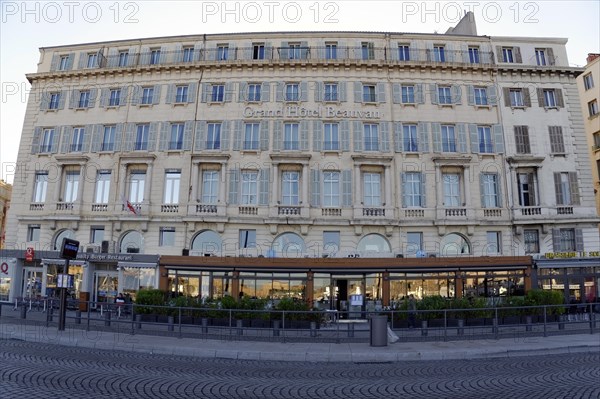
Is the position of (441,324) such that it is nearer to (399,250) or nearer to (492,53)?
(399,250)

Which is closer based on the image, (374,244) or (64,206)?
(374,244)

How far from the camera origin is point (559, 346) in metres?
13.2

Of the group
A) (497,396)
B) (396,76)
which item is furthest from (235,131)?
(497,396)

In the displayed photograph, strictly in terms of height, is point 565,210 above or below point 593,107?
below

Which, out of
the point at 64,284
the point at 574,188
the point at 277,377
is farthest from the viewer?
the point at 574,188

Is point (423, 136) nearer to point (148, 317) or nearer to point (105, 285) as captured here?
point (148, 317)

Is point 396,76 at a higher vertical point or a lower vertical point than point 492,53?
lower

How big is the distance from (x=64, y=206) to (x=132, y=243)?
17.9 feet

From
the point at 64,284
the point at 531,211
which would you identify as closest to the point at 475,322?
the point at 531,211

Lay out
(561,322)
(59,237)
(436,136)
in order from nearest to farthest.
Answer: (561,322) < (436,136) < (59,237)

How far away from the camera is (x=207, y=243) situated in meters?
26.7

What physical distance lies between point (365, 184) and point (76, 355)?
1924 cm

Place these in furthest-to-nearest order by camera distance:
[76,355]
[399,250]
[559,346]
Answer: [399,250] < [559,346] < [76,355]

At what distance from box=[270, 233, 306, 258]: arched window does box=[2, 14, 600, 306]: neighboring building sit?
0.29ft
